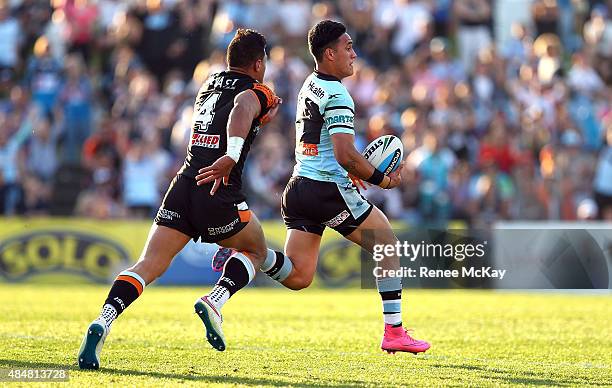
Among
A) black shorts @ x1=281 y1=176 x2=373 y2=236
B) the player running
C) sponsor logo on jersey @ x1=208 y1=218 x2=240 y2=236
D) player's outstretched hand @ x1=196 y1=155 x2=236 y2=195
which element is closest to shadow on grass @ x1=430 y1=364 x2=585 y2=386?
black shorts @ x1=281 y1=176 x2=373 y2=236

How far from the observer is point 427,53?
68.4 feet

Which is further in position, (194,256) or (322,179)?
(194,256)

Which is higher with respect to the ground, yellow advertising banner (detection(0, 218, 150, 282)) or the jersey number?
yellow advertising banner (detection(0, 218, 150, 282))

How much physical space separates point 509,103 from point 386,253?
12.0 m

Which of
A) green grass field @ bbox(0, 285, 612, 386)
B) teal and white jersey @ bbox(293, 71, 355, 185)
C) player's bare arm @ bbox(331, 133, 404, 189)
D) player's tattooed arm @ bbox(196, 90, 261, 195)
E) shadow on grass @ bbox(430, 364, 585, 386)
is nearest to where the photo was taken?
shadow on grass @ bbox(430, 364, 585, 386)

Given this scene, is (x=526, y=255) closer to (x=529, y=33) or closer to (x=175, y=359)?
(x=529, y=33)

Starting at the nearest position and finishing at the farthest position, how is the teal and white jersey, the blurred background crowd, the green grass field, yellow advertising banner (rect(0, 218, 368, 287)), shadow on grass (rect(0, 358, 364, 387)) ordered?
shadow on grass (rect(0, 358, 364, 387))
the green grass field
the teal and white jersey
yellow advertising banner (rect(0, 218, 368, 287))
the blurred background crowd

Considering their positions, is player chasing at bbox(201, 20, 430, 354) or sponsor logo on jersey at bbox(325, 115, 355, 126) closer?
sponsor logo on jersey at bbox(325, 115, 355, 126)

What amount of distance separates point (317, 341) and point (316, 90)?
2.37 m

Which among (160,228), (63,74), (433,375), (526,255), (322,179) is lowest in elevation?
(433,375)

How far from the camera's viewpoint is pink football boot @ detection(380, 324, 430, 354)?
29.2 feet

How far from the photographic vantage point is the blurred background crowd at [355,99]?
18.7m

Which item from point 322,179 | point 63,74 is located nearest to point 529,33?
point 63,74

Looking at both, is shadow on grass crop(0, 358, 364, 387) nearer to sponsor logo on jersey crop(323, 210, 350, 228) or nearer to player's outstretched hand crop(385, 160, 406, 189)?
sponsor logo on jersey crop(323, 210, 350, 228)
